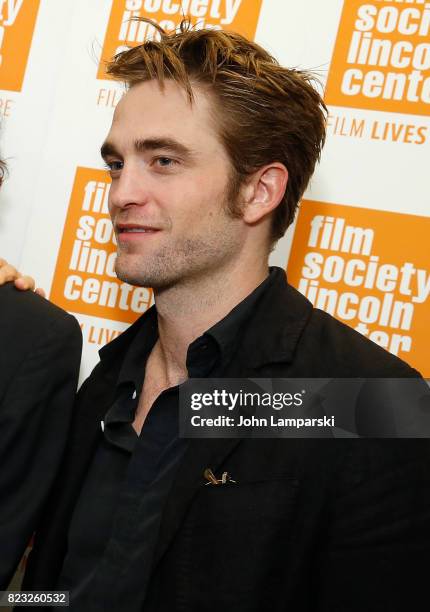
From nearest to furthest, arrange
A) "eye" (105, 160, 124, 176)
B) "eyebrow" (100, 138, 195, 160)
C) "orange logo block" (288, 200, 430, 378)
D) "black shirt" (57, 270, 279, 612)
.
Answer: "black shirt" (57, 270, 279, 612) → "eyebrow" (100, 138, 195, 160) → "eye" (105, 160, 124, 176) → "orange logo block" (288, 200, 430, 378)

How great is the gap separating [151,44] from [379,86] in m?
0.61

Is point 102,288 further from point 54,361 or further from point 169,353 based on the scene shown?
point 54,361

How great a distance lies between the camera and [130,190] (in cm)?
150

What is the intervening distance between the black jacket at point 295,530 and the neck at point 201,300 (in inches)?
11.5

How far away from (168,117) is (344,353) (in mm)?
616

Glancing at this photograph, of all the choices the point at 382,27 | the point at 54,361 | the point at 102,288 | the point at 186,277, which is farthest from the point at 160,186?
the point at 382,27

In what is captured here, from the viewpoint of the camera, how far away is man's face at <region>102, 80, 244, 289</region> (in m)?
1.50

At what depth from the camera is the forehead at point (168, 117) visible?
59.2 inches

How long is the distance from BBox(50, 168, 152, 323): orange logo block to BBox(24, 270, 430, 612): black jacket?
0.86m

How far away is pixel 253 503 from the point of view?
1.28 metres

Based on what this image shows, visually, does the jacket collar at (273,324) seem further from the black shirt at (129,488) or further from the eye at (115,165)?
the eye at (115,165)
